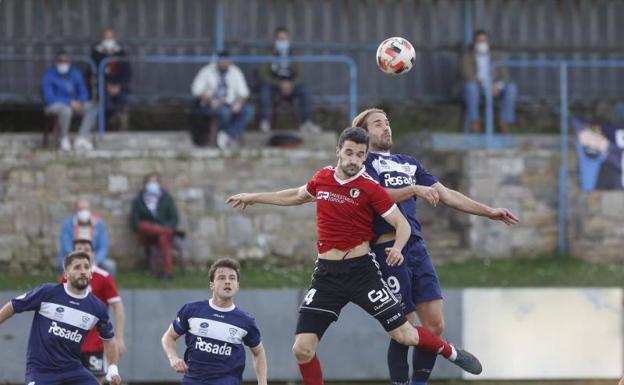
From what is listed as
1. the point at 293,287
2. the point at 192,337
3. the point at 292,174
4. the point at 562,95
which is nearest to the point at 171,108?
the point at 292,174

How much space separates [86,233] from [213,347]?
23.9 ft

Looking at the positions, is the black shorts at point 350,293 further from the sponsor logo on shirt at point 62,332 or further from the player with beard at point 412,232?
the sponsor logo on shirt at point 62,332

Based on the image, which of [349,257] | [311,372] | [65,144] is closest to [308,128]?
[65,144]

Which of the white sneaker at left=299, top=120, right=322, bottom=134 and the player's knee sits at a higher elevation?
the white sneaker at left=299, top=120, right=322, bottom=134

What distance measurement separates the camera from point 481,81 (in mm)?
21391

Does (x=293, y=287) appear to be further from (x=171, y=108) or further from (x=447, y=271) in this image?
(x=171, y=108)

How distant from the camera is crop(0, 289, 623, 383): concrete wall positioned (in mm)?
17438

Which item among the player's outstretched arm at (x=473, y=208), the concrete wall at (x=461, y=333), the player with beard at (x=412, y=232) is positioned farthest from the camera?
the concrete wall at (x=461, y=333)

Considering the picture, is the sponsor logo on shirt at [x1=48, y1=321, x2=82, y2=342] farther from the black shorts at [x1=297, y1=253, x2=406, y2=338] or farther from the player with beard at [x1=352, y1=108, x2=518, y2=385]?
the player with beard at [x1=352, y1=108, x2=518, y2=385]

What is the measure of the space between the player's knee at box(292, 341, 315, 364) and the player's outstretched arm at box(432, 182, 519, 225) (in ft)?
5.12

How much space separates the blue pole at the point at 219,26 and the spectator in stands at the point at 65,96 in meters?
2.80

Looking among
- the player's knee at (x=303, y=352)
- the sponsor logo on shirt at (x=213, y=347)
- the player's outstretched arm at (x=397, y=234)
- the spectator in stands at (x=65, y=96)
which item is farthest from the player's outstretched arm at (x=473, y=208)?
the spectator in stands at (x=65, y=96)

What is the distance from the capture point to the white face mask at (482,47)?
70.0 ft

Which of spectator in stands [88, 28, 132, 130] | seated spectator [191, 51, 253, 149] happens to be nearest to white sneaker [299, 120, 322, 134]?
seated spectator [191, 51, 253, 149]
